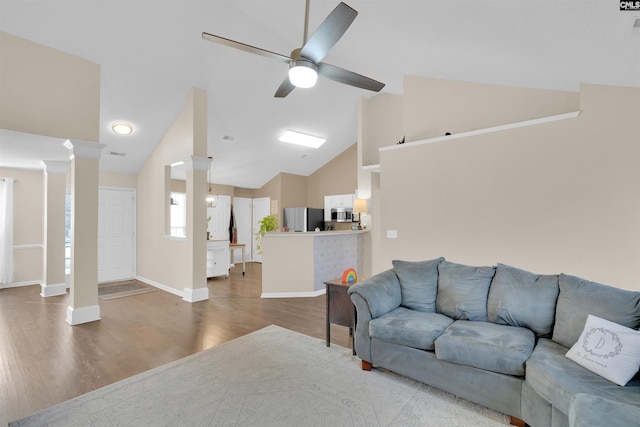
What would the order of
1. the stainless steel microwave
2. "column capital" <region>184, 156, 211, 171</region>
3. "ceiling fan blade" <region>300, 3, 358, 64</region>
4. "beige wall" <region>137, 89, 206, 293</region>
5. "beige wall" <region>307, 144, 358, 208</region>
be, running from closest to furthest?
"ceiling fan blade" <region>300, 3, 358, 64</region> < "column capital" <region>184, 156, 211, 171</region> < "beige wall" <region>137, 89, 206, 293</region> < the stainless steel microwave < "beige wall" <region>307, 144, 358, 208</region>

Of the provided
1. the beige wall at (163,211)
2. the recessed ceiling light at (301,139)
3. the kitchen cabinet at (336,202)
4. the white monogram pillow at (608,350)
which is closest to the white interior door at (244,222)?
the kitchen cabinet at (336,202)

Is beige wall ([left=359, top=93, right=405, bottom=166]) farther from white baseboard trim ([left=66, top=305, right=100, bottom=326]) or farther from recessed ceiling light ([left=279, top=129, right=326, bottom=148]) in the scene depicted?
white baseboard trim ([left=66, top=305, right=100, bottom=326])

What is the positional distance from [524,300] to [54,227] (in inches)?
281

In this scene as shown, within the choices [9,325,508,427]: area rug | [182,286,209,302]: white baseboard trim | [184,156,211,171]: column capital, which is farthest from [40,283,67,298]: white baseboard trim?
[9,325,508,427]: area rug

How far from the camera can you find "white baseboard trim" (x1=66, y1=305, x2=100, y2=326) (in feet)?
12.9

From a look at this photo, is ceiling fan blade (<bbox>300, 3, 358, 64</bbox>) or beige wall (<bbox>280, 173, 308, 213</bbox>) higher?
ceiling fan blade (<bbox>300, 3, 358, 64</bbox>)

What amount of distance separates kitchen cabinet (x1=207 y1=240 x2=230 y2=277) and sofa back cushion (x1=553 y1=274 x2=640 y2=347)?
6030 mm

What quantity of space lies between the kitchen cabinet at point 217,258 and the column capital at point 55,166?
2860 millimetres

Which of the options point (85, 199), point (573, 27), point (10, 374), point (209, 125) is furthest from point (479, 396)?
point (209, 125)

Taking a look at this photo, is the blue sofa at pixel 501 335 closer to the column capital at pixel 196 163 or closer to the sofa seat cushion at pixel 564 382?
the sofa seat cushion at pixel 564 382

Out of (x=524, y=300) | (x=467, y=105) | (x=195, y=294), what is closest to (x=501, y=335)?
(x=524, y=300)

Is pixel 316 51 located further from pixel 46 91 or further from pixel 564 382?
pixel 46 91

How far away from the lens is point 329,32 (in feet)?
6.88

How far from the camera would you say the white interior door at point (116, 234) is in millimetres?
6480
